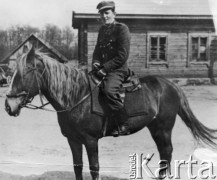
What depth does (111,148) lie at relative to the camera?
123 inches

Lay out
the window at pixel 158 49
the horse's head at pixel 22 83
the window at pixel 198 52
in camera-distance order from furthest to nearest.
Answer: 1. the window at pixel 158 49
2. the window at pixel 198 52
3. the horse's head at pixel 22 83

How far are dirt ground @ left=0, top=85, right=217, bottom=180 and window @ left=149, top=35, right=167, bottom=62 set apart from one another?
0.64 m

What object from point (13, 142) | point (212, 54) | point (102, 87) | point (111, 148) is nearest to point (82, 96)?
point (102, 87)

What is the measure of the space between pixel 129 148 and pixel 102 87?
104 centimetres

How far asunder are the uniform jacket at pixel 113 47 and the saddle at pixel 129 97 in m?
0.15

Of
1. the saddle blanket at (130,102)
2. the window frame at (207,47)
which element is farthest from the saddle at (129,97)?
the window frame at (207,47)

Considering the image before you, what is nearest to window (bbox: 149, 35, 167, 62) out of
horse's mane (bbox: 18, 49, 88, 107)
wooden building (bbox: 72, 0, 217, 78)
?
wooden building (bbox: 72, 0, 217, 78)

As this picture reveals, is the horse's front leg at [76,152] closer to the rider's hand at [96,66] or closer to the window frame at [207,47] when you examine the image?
the rider's hand at [96,66]

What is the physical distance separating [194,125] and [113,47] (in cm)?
125

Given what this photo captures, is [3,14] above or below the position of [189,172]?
above

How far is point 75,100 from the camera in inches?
96.0

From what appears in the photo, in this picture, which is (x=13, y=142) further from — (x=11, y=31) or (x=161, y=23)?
(x=161, y=23)

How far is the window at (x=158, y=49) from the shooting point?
3627 millimetres

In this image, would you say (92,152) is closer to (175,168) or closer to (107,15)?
(175,168)
